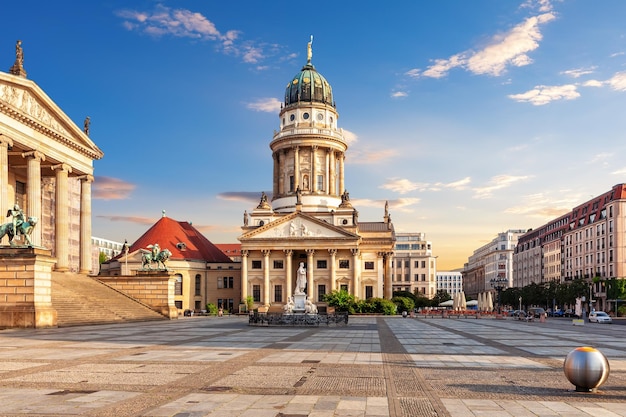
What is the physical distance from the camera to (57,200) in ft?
189

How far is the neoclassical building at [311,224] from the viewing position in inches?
4082

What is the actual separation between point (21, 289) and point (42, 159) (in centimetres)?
1910

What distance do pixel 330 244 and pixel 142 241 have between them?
34192 millimetres

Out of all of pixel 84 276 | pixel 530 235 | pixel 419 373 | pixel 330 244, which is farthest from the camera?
pixel 530 235

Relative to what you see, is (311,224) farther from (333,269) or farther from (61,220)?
(61,220)

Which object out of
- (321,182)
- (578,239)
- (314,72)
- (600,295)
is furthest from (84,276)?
(578,239)

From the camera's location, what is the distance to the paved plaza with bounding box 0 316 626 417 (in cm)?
1308

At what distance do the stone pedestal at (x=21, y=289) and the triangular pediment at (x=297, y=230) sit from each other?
65.1 metres

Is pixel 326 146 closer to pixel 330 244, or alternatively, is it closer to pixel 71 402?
pixel 330 244

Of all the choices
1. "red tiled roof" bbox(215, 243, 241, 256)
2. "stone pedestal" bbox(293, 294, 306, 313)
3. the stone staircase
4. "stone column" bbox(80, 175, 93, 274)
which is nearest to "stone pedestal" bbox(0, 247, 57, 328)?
the stone staircase

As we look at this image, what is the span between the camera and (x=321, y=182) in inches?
4663

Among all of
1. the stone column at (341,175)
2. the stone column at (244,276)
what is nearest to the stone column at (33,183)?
the stone column at (244,276)

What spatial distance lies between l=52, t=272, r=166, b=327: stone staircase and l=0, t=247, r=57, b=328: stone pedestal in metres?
3.55

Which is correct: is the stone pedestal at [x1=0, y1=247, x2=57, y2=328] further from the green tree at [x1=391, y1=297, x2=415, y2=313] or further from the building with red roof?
the green tree at [x1=391, y1=297, x2=415, y2=313]
